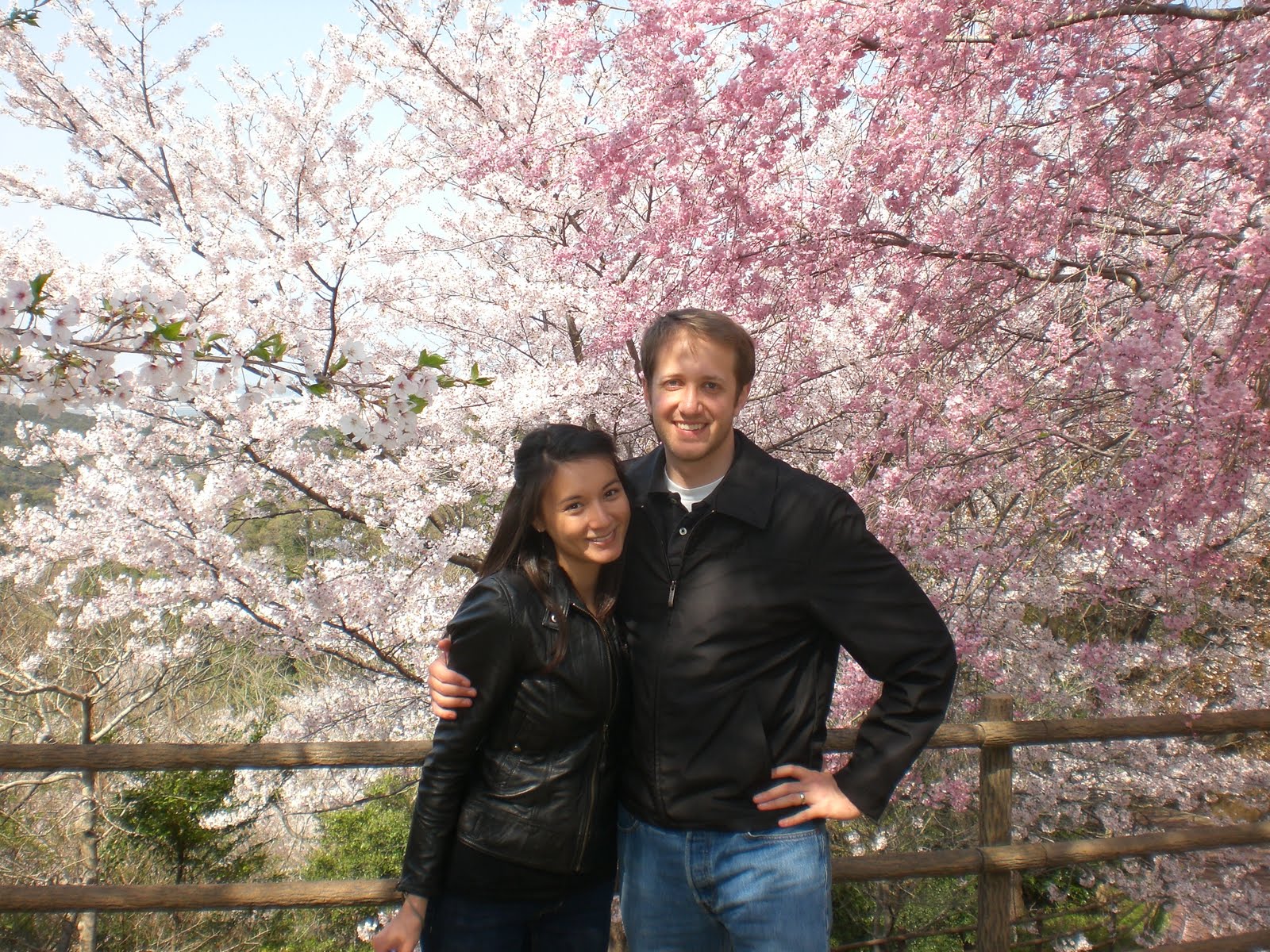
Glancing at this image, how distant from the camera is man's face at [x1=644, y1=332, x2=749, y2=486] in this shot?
1670mm

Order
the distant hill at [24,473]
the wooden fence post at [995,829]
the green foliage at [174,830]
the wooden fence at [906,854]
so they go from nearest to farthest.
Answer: the wooden fence at [906,854]
the wooden fence post at [995,829]
the distant hill at [24,473]
the green foliage at [174,830]

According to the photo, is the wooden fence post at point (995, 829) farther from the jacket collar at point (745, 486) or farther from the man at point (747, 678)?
the jacket collar at point (745, 486)

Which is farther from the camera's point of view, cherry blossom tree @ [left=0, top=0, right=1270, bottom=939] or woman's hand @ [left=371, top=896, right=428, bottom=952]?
cherry blossom tree @ [left=0, top=0, right=1270, bottom=939]

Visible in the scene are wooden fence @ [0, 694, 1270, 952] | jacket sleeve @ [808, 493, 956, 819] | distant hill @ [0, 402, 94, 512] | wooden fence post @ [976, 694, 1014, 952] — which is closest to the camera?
jacket sleeve @ [808, 493, 956, 819]

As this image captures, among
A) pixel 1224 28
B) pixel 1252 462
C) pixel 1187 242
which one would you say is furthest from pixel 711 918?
pixel 1224 28

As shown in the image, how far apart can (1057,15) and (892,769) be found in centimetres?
220

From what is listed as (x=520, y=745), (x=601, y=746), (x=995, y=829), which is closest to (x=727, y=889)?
(x=601, y=746)

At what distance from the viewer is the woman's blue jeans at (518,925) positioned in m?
1.68

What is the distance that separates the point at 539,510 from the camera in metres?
1.78

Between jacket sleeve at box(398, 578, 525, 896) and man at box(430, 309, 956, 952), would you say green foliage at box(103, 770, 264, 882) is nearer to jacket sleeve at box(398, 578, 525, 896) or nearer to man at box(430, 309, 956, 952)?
jacket sleeve at box(398, 578, 525, 896)

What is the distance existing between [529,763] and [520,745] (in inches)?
1.5

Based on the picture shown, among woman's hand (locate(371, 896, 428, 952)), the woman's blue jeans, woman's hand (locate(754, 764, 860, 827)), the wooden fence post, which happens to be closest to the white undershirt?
woman's hand (locate(754, 764, 860, 827))

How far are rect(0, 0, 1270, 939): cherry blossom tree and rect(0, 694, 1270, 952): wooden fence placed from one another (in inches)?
22.7

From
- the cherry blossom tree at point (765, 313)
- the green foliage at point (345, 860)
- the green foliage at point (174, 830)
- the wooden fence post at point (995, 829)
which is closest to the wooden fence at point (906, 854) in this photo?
the wooden fence post at point (995, 829)
